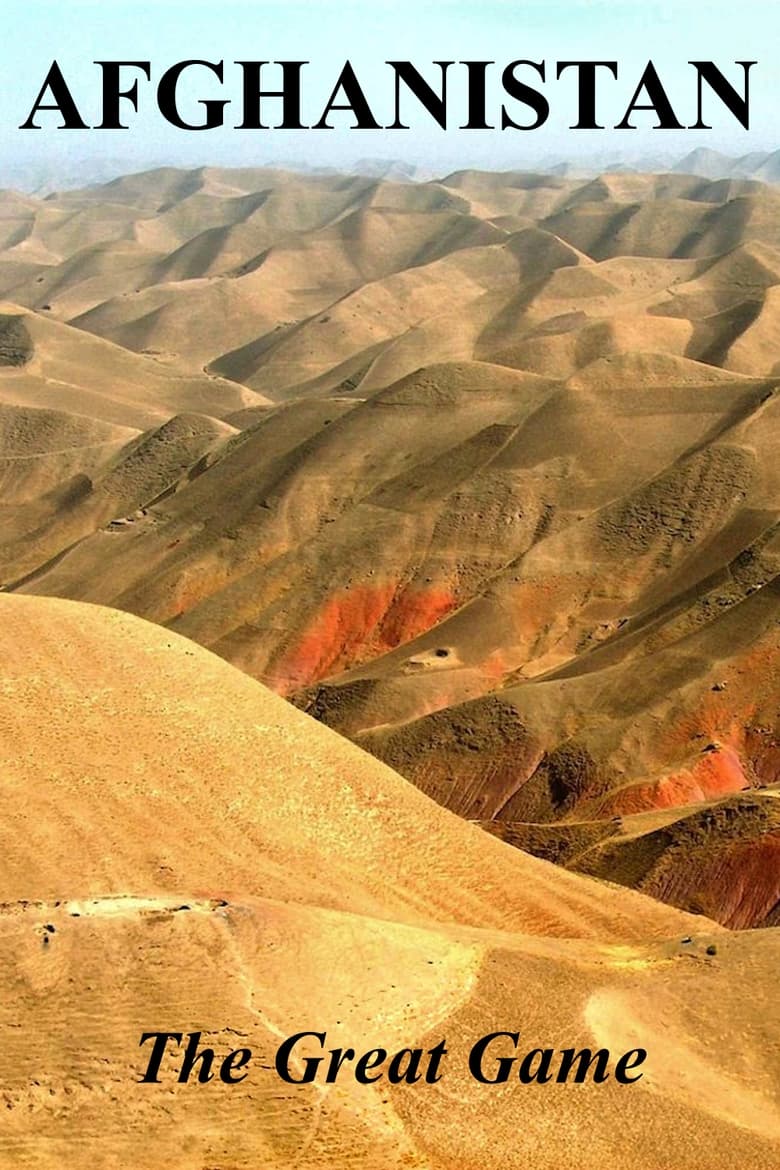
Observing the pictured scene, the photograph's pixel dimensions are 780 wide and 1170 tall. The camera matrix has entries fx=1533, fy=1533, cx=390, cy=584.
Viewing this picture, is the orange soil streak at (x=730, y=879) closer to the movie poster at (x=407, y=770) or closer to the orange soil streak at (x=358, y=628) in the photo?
the movie poster at (x=407, y=770)

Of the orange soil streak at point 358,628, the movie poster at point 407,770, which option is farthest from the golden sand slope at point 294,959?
the orange soil streak at point 358,628

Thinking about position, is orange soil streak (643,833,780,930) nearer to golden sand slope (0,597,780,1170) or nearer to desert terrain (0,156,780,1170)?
desert terrain (0,156,780,1170)

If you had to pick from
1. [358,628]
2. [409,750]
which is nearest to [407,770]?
[409,750]

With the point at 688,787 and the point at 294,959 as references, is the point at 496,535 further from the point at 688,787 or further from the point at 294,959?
the point at 294,959

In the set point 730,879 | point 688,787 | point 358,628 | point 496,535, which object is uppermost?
point 496,535

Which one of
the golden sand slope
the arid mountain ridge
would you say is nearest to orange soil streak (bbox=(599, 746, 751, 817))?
the arid mountain ridge
